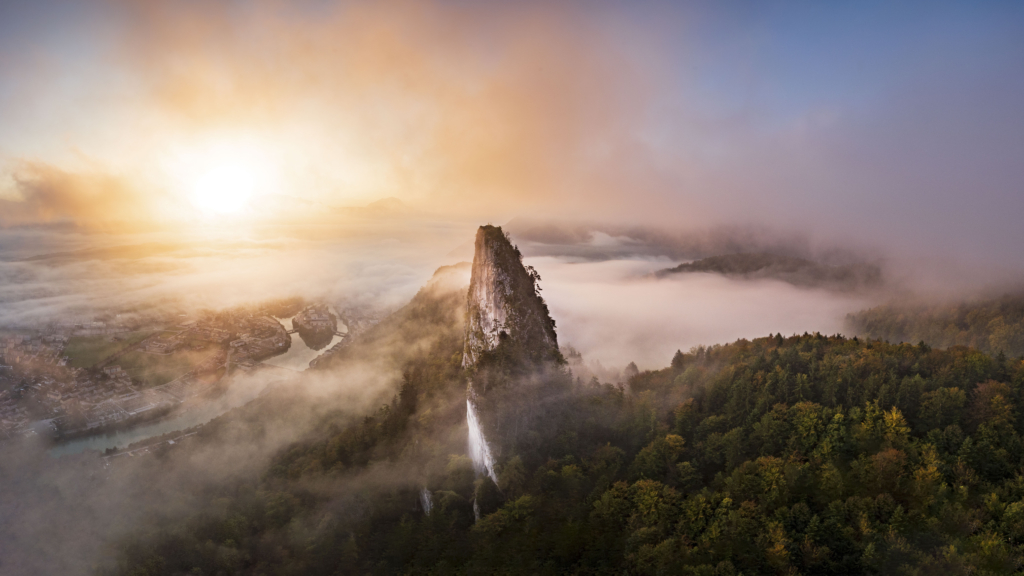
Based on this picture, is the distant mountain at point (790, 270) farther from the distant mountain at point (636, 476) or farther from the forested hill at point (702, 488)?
the forested hill at point (702, 488)

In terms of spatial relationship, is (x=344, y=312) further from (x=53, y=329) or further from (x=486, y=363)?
(x=486, y=363)

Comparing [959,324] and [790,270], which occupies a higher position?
[790,270]

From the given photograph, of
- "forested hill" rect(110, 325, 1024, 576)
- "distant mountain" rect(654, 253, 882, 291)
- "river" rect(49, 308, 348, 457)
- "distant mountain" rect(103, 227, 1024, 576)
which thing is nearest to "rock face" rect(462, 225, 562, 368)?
"distant mountain" rect(103, 227, 1024, 576)

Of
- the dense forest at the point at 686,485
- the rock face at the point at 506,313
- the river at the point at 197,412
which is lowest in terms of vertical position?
the river at the point at 197,412

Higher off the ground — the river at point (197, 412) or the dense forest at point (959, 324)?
the dense forest at point (959, 324)

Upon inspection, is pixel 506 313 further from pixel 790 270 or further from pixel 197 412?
pixel 790 270

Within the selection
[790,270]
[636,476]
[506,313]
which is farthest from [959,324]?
[506,313]

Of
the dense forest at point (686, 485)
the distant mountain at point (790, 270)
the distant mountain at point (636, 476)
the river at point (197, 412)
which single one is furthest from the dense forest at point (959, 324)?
the river at point (197, 412)
